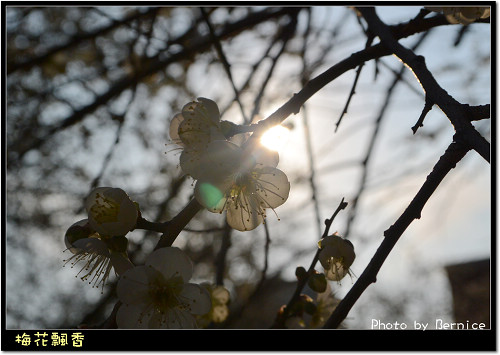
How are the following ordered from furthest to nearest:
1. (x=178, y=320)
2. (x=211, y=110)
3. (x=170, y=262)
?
(x=211, y=110) → (x=178, y=320) → (x=170, y=262)

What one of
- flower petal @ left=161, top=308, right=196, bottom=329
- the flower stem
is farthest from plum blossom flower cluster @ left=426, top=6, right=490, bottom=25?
flower petal @ left=161, top=308, right=196, bottom=329

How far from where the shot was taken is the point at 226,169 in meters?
1.06

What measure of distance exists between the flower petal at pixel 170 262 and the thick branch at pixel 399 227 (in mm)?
359

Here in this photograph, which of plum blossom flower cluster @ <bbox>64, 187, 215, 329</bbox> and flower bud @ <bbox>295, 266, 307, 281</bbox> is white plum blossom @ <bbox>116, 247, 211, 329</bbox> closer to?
plum blossom flower cluster @ <bbox>64, 187, 215, 329</bbox>

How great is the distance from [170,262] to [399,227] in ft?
1.65

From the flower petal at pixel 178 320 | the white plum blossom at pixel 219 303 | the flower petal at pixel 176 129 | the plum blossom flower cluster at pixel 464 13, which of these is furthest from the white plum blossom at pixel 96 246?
the plum blossom flower cluster at pixel 464 13

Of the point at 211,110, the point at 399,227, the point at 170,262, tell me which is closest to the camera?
the point at 399,227

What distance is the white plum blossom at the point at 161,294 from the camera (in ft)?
3.57

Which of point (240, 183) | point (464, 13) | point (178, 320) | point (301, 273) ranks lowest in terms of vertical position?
point (178, 320)

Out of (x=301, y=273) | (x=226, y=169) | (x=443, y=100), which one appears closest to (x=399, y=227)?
(x=443, y=100)

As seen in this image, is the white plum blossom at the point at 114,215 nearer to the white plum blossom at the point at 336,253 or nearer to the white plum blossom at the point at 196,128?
the white plum blossom at the point at 196,128

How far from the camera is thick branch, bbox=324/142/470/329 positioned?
958 mm

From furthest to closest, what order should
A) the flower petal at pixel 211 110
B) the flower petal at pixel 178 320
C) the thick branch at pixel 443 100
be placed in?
the flower petal at pixel 211 110, the flower petal at pixel 178 320, the thick branch at pixel 443 100

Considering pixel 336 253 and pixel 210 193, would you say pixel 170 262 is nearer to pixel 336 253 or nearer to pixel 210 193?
pixel 210 193
